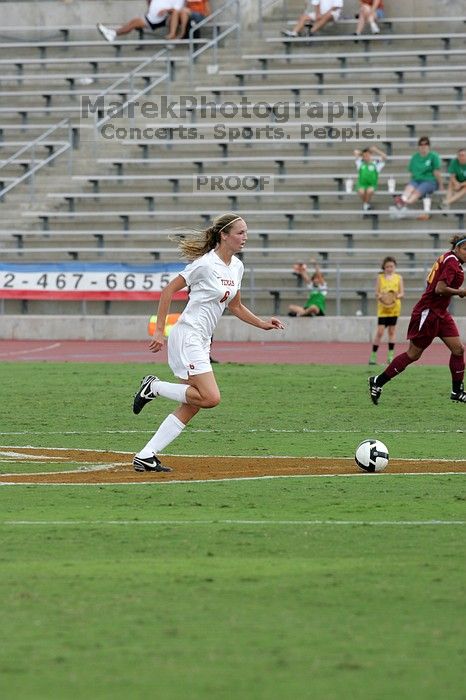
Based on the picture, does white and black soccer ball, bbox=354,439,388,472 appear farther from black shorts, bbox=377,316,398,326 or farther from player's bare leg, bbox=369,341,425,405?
black shorts, bbox=377,316,398,326

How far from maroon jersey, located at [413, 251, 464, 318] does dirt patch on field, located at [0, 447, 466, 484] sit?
5.21 meters

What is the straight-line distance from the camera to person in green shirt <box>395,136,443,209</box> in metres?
31.6

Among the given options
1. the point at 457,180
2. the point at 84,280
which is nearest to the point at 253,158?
the point at 457,180

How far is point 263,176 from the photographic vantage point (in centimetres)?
3444

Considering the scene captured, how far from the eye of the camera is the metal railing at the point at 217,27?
36625mm

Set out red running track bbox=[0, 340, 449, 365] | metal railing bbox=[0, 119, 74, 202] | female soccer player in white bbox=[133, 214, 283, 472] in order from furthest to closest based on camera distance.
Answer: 1. metal railing bbox=[0, 119, 74, 202]
2. red running track bbox=[0, 340, 449, 365]
3. female soccer player in white bbox=[133, 214, 283, 472]

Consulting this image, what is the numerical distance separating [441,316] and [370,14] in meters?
20.4

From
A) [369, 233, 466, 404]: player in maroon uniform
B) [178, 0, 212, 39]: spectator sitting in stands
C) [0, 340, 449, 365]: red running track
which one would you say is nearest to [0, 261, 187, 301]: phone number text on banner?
[0, 340, 449, 365]: red running track

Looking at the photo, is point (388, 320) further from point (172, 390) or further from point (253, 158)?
point (172, 390)

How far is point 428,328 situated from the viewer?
17422 millimetres

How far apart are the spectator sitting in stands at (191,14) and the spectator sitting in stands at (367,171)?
7.31 metres

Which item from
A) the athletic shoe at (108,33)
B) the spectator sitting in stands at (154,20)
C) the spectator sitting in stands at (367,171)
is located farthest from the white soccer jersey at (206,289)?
the athletic shoe at (108,33)

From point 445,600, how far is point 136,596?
149 cm

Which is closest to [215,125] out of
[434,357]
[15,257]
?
[15,257]
